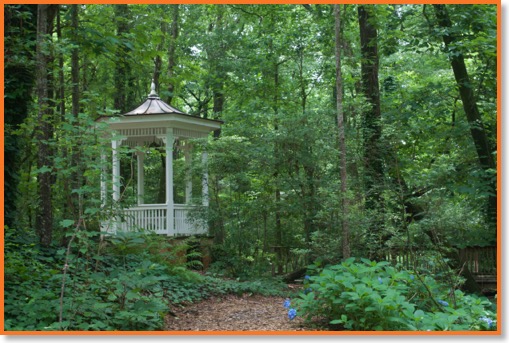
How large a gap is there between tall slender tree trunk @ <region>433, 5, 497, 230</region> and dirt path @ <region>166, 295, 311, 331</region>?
420cm

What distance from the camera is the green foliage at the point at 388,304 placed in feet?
17.3

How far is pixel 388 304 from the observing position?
5.25 meters

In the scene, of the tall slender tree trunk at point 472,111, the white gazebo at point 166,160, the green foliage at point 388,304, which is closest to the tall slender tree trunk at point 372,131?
the tall slender tree trunk at point 472,111

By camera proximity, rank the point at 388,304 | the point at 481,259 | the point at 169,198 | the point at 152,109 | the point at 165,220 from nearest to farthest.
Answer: the point at 388,304 → the point at 481,259 → the point at 169,198 → the point at 165,220 → the point at 152,109

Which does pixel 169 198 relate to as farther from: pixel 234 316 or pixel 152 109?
pixel 234 316

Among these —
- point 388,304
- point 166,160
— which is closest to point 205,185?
point 166,160

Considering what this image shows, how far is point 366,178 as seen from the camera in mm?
8961

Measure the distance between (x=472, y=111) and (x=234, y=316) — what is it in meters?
Result: 5.67

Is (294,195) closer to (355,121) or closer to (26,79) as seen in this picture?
(355,121)

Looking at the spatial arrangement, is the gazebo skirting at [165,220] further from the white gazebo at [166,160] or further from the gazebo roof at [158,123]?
the gazebo roof at [158,123]

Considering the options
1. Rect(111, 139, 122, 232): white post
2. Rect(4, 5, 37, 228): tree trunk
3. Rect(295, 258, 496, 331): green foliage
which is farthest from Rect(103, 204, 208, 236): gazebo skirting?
Rect(295, 258, 496, 331): green foliage

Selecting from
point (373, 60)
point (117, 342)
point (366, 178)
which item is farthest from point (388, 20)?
point (117, 342)

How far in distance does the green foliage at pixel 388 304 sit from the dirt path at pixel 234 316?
1.17 ft

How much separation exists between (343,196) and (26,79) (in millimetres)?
4719
